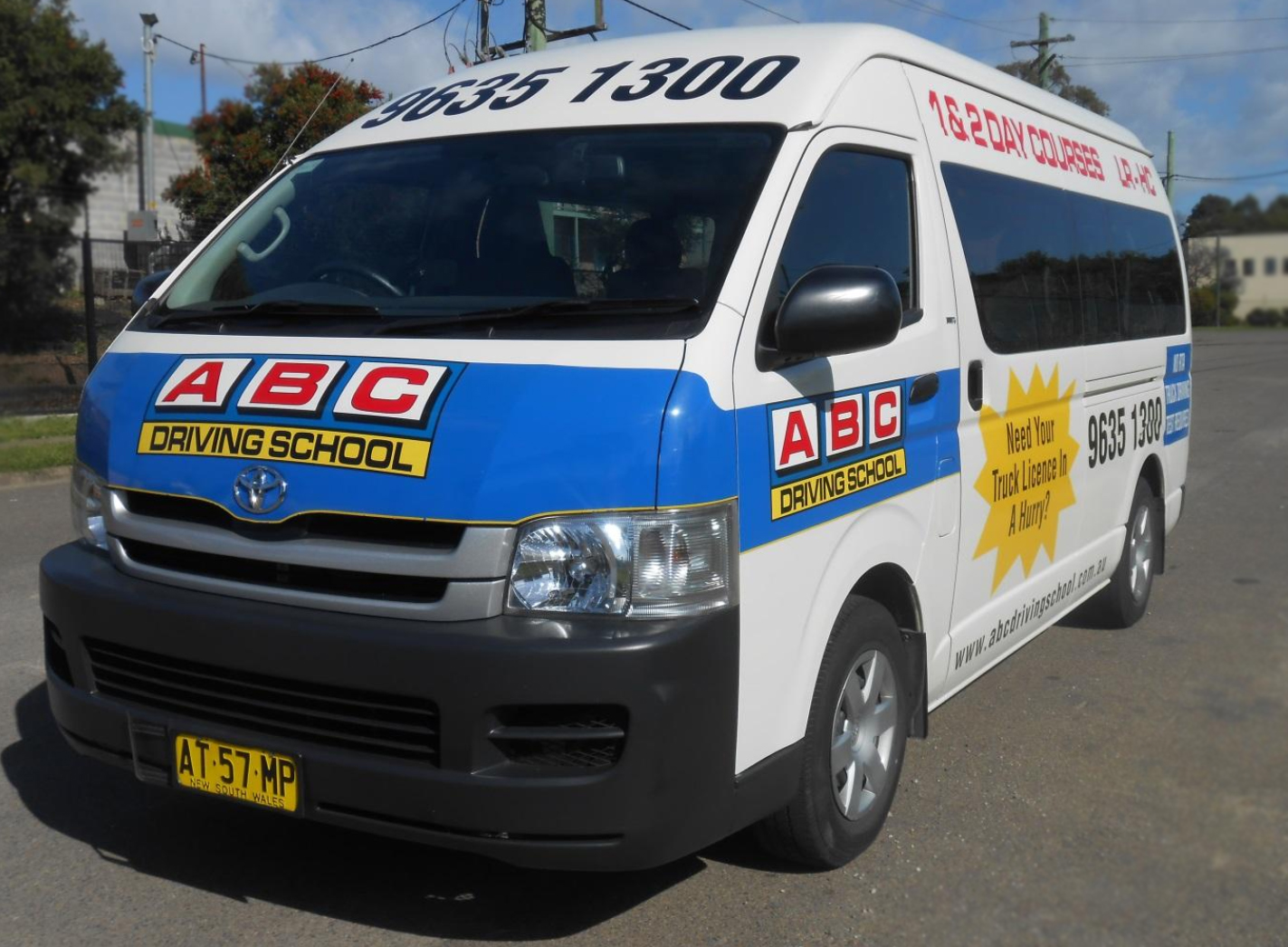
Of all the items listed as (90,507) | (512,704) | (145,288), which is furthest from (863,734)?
(145,288)

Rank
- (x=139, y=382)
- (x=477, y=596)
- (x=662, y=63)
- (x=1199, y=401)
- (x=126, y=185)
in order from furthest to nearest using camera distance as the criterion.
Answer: (x=126, y=185), (x=1199, y=401), (x=662, y=63), (x=139, y=382), (x=477, y=596)

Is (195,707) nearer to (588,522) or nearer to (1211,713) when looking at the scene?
(588,522)

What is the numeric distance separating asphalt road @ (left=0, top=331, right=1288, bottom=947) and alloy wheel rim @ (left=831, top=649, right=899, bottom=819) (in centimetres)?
22

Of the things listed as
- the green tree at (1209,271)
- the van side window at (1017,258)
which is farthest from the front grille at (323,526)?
the green tree at (1209,271)

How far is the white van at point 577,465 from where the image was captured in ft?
10.1

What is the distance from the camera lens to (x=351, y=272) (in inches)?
161

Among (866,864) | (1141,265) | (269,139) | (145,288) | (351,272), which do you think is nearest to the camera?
(866,864)

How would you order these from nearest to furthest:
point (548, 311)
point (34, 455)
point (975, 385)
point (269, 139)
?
point (548, 311), point (975, 385), point (34, 455), point (269, 139)

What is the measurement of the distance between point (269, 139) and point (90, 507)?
16.6 metres

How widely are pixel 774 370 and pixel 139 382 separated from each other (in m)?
1.71

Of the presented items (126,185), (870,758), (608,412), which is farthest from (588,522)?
(126,185)

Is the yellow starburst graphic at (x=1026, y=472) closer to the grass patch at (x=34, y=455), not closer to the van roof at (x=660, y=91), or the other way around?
the van roof at (x=660, y=91)

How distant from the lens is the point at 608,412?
3127 mm

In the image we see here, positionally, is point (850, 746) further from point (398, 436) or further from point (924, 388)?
point (398, 436)
